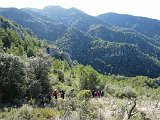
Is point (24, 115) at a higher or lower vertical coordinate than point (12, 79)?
higher

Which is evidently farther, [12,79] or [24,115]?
[12,79]

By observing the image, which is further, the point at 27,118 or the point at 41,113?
the point at 41,113

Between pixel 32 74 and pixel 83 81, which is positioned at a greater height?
pixel 32 74

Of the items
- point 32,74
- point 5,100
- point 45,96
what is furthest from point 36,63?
point 5,100

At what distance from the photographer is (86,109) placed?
22531mm

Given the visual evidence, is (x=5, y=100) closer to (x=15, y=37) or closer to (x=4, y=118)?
(x=4, y=118)

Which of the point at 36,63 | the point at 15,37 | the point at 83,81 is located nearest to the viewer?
the point at 36,63

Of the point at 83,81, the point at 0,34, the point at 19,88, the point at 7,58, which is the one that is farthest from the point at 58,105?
the point at 0,34

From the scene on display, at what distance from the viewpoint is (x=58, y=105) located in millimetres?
29844

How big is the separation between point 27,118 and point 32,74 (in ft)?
49.4

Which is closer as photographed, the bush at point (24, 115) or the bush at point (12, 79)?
the bush at point (24, 115)

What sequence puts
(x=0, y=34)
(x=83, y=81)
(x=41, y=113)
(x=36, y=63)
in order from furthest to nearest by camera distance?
(x=0, y=34) → (x=83, y=81) → (x=36, y=63) → (x=41, y=113)

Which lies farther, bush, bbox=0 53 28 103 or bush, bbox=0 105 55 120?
bush, bbox=0 53 28 103

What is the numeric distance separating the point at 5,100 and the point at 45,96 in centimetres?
445
